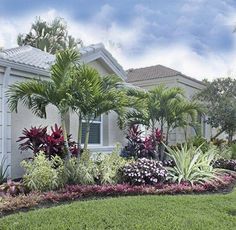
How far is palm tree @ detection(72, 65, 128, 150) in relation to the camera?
1001 cm

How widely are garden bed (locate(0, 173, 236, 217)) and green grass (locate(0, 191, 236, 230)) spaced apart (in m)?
0.46

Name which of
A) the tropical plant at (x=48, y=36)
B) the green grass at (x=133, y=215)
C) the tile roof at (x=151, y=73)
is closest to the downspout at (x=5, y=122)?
the green grass at (x=133, y=215)

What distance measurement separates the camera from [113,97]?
410 inches

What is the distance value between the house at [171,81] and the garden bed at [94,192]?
465 inches

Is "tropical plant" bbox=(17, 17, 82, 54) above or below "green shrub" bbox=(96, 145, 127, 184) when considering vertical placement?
above

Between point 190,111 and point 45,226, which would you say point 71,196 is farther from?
point 190,111

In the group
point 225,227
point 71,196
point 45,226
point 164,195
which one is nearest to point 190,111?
point 164,195

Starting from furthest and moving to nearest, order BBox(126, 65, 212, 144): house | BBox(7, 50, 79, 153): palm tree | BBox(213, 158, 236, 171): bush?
BBox(126, 65, 212, 144): house < BBox(213, 158, 236, 171): bush < BBox(7, 50, 79, 153): palm tree

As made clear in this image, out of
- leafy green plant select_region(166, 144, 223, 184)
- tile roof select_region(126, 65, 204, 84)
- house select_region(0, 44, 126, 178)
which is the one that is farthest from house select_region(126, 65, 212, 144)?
leafy green plant select_region(166, 144, 223, 184)

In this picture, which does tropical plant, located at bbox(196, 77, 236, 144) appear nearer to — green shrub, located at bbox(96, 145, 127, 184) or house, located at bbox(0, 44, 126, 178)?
house, located at bbox(0, 44, 126, 178)

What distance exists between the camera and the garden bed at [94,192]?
7.57 metres

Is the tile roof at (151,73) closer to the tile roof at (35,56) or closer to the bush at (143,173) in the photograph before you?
the tile roof at (35,56)

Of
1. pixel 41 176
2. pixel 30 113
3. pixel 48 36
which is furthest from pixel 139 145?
pixel 48 36

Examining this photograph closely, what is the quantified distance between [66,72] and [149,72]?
49.9 ft
